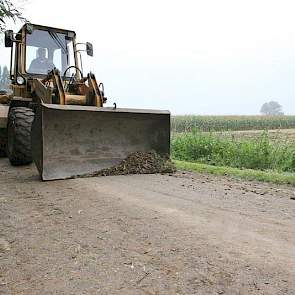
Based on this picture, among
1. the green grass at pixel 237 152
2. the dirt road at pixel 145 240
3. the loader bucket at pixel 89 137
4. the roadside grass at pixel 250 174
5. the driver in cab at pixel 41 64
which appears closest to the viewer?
the dirt road at pixel 145 240

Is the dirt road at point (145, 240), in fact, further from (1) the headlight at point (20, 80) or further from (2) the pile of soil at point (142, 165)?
(1) the headlight at point (20, 80)

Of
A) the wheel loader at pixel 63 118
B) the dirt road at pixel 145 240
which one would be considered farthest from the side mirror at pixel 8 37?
the dirt road at pixel 145 240

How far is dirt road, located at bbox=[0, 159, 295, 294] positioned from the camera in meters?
2.56

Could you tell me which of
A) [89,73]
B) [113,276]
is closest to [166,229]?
[113,276]

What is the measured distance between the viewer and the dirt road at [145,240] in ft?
8.39

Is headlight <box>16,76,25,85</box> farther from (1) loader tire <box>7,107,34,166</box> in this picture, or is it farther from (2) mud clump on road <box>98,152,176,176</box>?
(2) mud clump on road <box>98,152,176,176</box>

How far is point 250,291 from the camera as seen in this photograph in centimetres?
238

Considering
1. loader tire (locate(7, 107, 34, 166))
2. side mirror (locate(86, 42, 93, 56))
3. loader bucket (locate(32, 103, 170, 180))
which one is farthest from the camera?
side mirror (locate(86, 42, 93, 56))

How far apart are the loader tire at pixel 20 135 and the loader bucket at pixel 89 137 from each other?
2.56 ft

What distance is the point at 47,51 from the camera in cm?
849

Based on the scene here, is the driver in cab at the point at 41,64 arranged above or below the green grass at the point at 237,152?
above

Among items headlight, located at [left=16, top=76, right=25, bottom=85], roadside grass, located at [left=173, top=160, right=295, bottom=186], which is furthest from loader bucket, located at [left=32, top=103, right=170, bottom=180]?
headlight, located at [left=16, top=76, right=25, bottom=85]

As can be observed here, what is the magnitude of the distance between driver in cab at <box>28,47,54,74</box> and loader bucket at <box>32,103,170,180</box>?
7.45ft

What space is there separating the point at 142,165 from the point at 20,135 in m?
2.15
